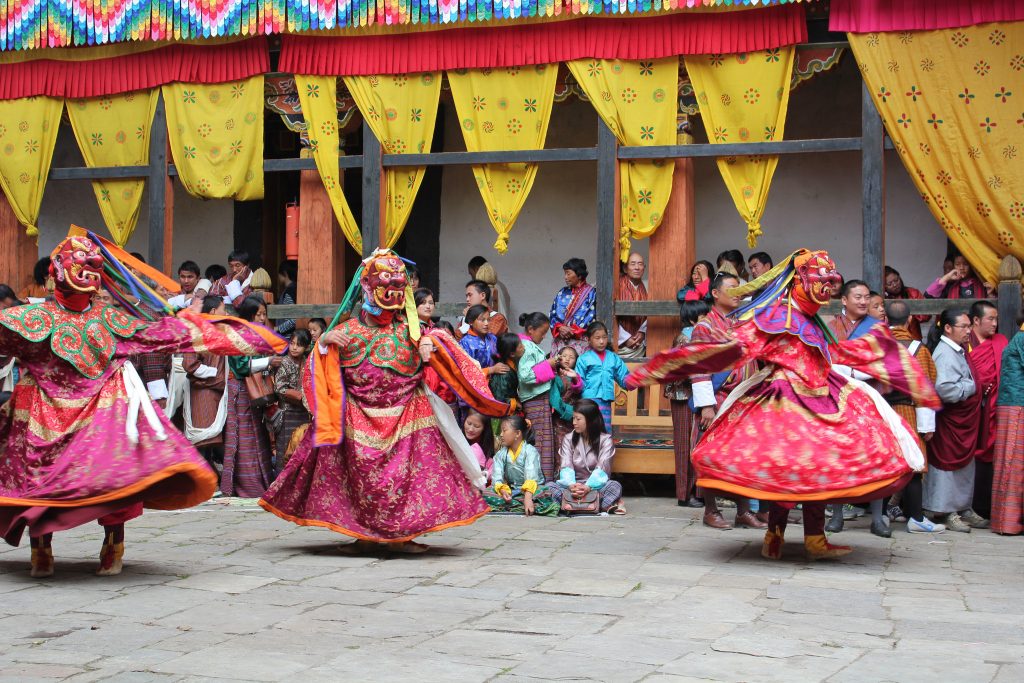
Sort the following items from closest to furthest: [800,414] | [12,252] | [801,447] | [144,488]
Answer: [144,488] < [801,447] < [800,414] < [12,252]

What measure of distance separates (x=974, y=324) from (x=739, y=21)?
304 cm

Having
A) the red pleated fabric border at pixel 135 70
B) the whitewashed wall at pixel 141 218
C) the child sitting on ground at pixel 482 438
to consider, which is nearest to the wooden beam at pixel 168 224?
the red pleated fabric border at pixel 135 70

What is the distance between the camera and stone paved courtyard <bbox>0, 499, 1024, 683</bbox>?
15.2ft

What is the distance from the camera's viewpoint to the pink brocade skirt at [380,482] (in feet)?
23.5

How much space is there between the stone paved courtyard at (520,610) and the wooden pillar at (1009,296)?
189cm

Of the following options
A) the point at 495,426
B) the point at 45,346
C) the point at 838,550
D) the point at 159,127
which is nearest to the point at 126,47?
the point at 159,127

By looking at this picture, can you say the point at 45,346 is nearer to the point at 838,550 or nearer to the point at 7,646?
the point at 7,646

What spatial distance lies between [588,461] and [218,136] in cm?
473

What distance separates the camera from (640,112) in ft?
34.5

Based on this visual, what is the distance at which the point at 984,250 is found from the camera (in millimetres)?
9648

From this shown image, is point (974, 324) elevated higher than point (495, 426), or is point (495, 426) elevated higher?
point (974, 324)

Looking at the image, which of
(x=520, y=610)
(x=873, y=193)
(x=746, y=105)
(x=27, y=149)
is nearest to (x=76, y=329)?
(x=520, y=610)

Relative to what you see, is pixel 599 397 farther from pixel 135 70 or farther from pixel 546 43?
pixel 135 70

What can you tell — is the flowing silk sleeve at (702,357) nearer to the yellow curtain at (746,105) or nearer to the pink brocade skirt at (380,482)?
the pink brocade skirt at (380,482)
